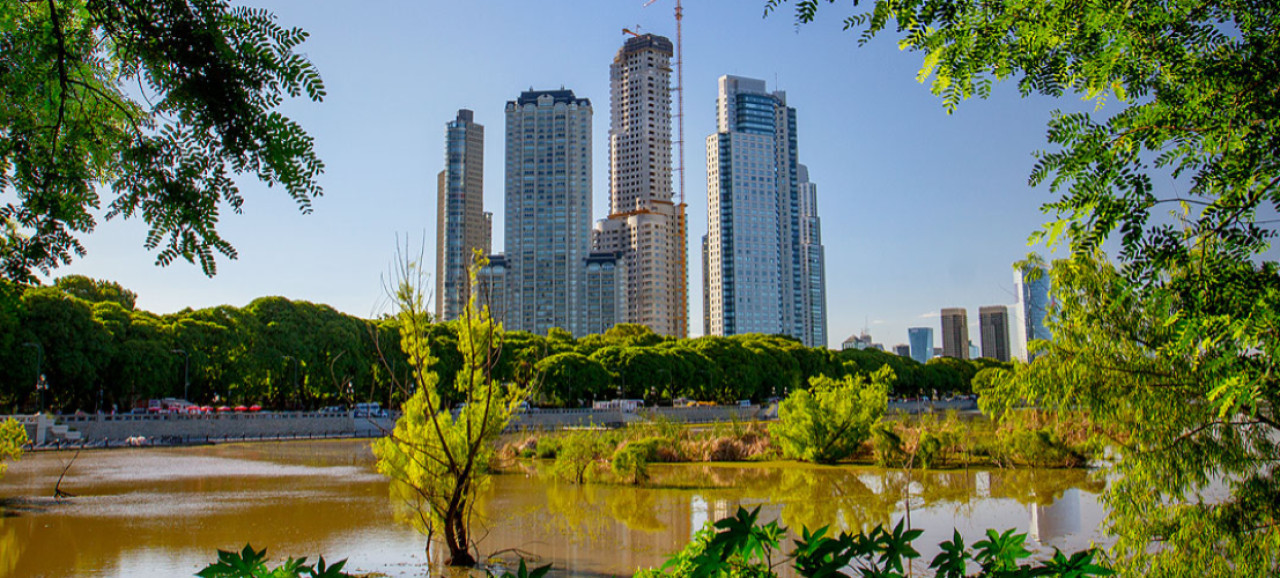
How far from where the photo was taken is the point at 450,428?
13719 millimetres

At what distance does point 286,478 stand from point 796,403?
16.1m

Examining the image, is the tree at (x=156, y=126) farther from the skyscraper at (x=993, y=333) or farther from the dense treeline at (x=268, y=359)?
the skyscraper at (x=993, y=333)

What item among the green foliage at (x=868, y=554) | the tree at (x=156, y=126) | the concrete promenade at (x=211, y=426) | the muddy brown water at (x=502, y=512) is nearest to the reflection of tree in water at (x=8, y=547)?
the muddy brown water at (x=502, y=512)

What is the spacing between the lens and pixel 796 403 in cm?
2761

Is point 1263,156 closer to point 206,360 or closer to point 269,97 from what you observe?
point 269,97

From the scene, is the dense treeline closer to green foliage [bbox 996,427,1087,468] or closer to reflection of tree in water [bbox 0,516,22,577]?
green foliage [bbox 996,427,1087,468]

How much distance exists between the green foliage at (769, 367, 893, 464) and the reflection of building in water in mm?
7915

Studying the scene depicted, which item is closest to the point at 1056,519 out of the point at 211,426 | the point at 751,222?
the point at 211,426

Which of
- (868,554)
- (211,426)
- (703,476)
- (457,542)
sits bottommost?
(703,476)

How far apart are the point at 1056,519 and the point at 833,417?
11363 millimetres

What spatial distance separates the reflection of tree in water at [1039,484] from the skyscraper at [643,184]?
431 ft

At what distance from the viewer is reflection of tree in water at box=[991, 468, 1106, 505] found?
19172 mm

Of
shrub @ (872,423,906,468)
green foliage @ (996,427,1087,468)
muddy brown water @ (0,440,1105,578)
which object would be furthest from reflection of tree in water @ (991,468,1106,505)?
shrub @ (872,423,906,468)

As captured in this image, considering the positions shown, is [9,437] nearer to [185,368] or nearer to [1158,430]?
[1158,430]
